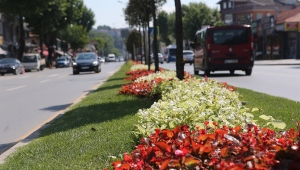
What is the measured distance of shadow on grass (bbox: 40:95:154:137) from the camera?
31.4ft

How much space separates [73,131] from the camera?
870cm

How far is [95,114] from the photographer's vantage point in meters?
10.9

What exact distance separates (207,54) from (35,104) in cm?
1396

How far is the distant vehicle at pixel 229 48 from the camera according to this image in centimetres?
2858

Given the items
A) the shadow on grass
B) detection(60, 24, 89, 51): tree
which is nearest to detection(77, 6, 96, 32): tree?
detection(60, 24, 89, 51): tree

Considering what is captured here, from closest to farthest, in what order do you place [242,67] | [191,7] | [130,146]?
[130,146] < [242,67] < [191,7]

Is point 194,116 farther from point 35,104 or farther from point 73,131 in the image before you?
point 35,104

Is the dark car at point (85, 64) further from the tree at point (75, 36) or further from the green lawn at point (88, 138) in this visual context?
the tree at point (75, 36)

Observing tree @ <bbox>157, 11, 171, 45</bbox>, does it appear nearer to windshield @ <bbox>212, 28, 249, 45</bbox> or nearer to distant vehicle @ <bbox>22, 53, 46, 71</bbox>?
distant vehicle @ <bbox>22, 53, 46, 71</bbox>

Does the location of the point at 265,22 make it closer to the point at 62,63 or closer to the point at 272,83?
the point at 62,63

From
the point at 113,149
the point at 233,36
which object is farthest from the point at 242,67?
the point at 113,149

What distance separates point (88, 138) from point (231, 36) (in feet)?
71.7

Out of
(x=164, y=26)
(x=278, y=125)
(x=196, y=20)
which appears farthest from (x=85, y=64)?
(x=164, y=26)

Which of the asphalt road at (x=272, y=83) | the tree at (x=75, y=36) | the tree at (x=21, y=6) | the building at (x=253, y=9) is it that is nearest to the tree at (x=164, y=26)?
the tree at (x=75, y=36)
